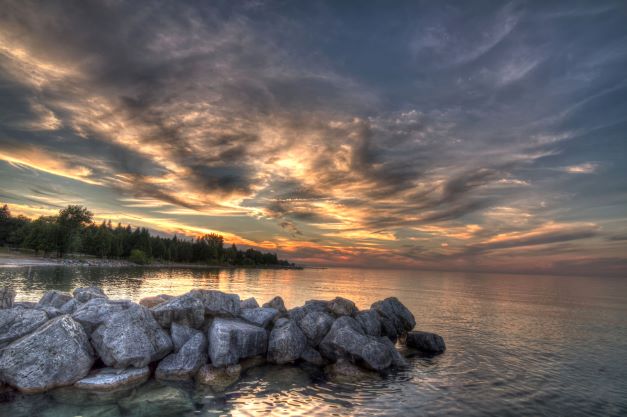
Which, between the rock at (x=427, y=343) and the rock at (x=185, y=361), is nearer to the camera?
the rock at (x=185, y=361)

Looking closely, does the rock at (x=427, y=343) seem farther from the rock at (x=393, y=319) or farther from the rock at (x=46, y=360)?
the rock at (x=46, y=360)

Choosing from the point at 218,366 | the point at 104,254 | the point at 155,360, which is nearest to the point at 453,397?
the point at 218,366

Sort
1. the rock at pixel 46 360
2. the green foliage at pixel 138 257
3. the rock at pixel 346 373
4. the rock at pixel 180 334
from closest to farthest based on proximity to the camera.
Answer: the rock at pixel 46 360 < the rock at pixel 346 373 < the rock at pixel 180 334 < the green foliage at pixel 138 257

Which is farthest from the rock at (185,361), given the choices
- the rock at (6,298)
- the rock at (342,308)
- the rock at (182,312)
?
the rock at (6,298)

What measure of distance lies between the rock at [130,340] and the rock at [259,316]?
18.6ft

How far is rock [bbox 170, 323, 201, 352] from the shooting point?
17.6 m

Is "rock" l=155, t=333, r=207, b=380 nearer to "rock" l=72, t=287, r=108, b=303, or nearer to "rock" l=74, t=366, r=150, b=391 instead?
"rock" l=74, t=366, r=150, b=391

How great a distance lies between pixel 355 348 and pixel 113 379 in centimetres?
1174

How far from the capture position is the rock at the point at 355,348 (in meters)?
18.3

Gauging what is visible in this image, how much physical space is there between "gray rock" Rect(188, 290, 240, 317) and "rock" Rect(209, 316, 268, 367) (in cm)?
90

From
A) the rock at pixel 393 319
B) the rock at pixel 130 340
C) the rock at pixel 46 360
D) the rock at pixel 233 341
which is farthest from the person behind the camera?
the rock at pixel 393 319

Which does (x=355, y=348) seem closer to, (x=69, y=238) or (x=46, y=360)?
(x=46, y=360)

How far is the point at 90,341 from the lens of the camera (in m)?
16.0

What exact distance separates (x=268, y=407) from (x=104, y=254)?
16848cm
